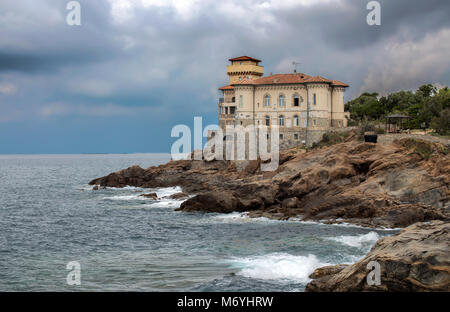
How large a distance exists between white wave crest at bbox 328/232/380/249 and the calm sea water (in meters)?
0.06

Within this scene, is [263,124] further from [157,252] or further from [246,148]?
[157,252]

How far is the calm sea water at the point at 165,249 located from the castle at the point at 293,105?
2492 centimetres

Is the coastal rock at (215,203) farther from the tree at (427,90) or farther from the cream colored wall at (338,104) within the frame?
the tree at (427,90)

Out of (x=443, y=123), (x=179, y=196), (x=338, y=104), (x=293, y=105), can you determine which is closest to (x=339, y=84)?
(x=338, y=104)

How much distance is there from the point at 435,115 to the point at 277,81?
22.5 m

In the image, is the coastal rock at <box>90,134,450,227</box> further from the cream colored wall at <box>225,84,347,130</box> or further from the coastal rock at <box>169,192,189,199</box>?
the cream colored wall at <box>225,84,347,130</box>

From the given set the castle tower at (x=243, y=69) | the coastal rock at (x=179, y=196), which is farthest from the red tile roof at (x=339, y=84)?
the coastal rock at (x=179, y=196)

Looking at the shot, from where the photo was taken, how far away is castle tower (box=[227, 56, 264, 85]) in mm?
77188

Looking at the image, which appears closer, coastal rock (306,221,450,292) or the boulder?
coastal rock (306,221,450,292)

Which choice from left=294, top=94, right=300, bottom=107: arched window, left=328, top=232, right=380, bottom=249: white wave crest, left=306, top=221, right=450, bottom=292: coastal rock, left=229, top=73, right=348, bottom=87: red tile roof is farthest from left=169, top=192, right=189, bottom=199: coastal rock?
left=306, top=221, right=450, bottom=292: coastal rock

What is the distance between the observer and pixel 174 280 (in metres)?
23.3

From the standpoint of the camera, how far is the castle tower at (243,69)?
253 feet

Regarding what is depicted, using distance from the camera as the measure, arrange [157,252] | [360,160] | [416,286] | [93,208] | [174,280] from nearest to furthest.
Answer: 1. [416,286]
2. [174,280]
3. [157,252]
4. [360,160]
5. [93,208]
